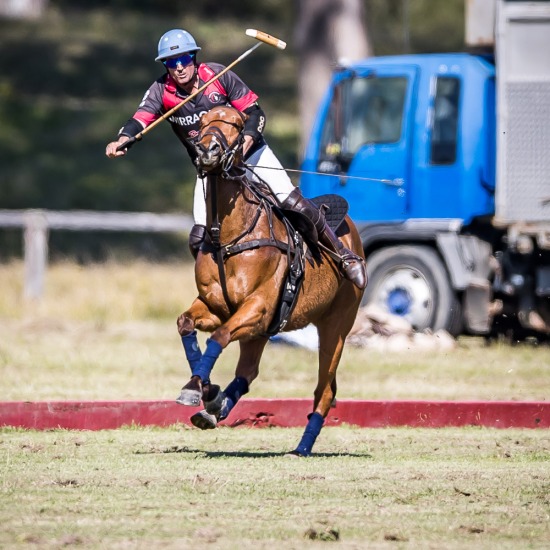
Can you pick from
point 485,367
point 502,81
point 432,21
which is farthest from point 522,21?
point 432,21

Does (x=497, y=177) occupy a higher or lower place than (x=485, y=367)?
higher

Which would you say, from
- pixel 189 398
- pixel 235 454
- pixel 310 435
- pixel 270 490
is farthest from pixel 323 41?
pixel 270 490

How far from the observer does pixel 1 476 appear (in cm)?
717

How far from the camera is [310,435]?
A: 8.55 meters

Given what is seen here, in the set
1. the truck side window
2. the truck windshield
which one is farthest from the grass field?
the truck windshield

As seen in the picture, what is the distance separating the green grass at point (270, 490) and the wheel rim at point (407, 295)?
5.52 metres

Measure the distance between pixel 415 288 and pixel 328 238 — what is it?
6432 millimetres

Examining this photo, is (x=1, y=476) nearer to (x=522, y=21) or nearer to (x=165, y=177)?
(x=522, y=21)

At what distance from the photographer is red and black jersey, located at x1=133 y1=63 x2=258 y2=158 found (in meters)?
8.26

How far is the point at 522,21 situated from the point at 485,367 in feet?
13.0

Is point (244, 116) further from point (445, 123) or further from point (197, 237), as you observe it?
point (445, 123)

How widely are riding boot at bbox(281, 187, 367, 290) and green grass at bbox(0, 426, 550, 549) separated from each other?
3.95 feet

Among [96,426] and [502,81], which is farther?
[502,81]

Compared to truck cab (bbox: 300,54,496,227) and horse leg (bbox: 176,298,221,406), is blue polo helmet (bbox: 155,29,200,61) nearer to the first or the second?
horse leg (bbox: 176,298,221,406)
